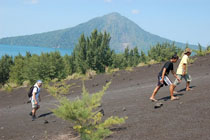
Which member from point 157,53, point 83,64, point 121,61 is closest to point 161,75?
point 83,64

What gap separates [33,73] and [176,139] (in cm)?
2638

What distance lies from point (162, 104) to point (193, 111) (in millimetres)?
1280

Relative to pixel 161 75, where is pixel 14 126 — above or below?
below

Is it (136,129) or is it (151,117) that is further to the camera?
(151,117)

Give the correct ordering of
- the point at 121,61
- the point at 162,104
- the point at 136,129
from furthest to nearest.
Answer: the point at 121,61 → the point at 162,104 → the point at 136,129

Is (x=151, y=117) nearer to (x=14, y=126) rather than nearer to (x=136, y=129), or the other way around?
(x=136, y=129)

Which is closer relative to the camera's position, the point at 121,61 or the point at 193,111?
the point at 193,111

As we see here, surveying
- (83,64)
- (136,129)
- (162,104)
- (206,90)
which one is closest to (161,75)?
(162,104)

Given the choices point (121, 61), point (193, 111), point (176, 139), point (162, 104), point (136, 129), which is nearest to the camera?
point (176, 139)

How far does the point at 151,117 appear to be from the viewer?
6879mm

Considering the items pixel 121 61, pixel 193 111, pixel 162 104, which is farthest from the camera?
pixel 121 61

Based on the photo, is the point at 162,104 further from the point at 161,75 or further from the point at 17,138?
the point at 17,138

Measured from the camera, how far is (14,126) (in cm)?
919

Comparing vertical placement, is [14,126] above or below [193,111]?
below
